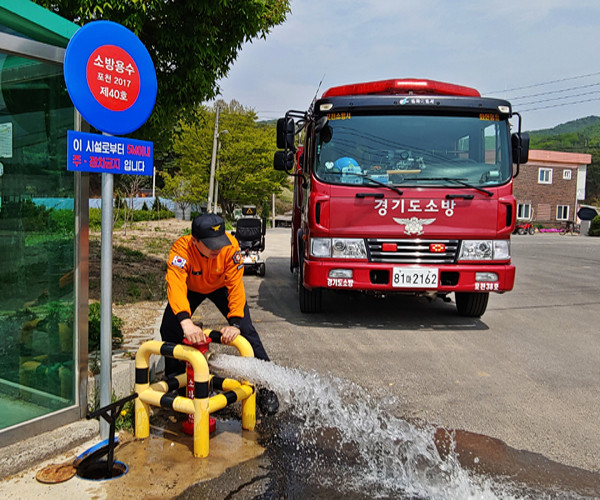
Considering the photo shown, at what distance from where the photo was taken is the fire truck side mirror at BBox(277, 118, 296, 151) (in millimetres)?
7305

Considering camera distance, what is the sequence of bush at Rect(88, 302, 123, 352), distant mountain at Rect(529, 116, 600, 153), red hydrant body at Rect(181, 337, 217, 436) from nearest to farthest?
red hydrant body at Rect(181, 337, 217, 436), bush at Rect(88, 302, 123, 352), distant mountain at Rect(529, 116, 600, 153)

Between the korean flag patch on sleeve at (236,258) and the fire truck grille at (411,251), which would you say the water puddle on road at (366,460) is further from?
the fire truck grille at (411,251)

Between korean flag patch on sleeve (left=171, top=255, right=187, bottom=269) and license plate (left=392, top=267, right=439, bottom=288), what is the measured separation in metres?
3.50

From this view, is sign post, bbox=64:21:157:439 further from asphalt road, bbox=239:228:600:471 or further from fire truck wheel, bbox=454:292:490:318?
fire truck wheel, bbox=454:292:490:318

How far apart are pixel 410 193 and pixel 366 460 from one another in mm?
3981

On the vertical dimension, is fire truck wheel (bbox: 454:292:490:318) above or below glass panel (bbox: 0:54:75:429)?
below

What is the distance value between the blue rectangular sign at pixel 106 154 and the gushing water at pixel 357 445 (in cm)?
152

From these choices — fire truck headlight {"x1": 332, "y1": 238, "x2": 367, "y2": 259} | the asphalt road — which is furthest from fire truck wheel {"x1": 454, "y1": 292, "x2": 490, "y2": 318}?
fire truck headlight {"x1": 332, "y1": 238, "x2": 367, "y2": 259}

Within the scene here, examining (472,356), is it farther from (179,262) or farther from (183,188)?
(183,188)

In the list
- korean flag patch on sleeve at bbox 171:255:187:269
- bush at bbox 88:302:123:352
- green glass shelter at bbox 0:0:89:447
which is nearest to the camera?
green glass shelter at bbox 0:0:89:447

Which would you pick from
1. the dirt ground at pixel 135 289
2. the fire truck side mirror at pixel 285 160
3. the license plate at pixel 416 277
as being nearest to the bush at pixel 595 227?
the dirt ground at pixel 135 289

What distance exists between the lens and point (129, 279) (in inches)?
373

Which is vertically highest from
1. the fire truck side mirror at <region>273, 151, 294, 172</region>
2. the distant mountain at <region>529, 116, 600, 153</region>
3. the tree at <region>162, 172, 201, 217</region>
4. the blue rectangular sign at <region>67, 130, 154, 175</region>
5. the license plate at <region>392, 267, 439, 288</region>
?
the distant mountain at <region>529, 116, 600, 153</region>

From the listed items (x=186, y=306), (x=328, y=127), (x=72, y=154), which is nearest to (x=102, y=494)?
(x=186, y=306)
